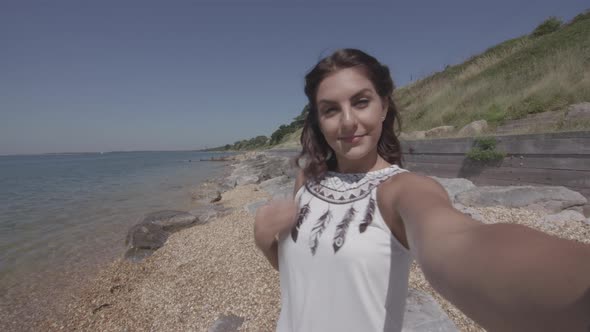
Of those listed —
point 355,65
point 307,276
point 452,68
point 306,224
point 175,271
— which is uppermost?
point 452,68

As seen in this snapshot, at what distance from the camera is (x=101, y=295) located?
450cm

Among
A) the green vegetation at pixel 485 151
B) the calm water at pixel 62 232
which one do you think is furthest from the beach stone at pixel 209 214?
the green vegetation at pixel 485 151

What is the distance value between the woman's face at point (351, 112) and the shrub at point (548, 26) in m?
22.4

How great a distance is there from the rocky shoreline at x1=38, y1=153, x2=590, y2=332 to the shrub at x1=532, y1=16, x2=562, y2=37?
18233 mm

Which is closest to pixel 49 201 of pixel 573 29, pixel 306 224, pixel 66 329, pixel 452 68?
pixel 66 329

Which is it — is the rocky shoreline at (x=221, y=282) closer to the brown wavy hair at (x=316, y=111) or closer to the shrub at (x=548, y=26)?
the brown wavy hair at (x=316, y=111)

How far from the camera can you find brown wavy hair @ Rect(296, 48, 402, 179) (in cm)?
142

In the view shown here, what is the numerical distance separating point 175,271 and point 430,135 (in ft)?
29.6

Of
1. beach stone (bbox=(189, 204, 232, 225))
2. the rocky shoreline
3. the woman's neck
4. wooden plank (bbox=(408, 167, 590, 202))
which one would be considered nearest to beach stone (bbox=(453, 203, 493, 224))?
the rocky shoreline

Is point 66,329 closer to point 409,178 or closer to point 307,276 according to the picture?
point 307,276

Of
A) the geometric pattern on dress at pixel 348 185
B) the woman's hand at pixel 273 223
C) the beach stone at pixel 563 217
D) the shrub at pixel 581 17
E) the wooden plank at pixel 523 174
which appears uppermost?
the shrub at pixel 581 17

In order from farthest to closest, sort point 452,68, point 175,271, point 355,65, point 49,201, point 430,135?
point 452,68
point 49,201
point 430,135
point 175,271
point 355,65

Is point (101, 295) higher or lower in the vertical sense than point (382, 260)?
lower

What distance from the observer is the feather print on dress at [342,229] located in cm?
106
